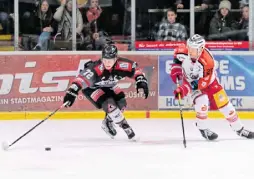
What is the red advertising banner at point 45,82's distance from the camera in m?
7.71

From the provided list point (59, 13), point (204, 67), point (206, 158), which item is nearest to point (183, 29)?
point (59, 13)

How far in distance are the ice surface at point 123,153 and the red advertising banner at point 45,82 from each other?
0.53 metres

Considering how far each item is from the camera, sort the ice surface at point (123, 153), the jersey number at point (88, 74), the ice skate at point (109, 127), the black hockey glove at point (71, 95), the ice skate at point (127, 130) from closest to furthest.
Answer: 1. the ice surface at point (123, 153)
2. the black hockey glove at point (71, 95)
3. the jersey number at point (88, 74)
4. the ice skate at point (127, 130)
5. the ice skate at point (109, 127)

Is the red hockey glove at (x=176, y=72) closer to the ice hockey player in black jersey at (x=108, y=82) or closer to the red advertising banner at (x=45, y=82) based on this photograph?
the ice hockey player in black jersey at (x=108, y=82)

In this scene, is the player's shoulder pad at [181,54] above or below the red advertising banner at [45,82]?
above

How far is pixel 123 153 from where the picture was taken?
5.39m

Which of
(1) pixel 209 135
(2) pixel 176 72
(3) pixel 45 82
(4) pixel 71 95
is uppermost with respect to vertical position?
(2) pixel 176 72

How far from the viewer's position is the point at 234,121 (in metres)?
6.03

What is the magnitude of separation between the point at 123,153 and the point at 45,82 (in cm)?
260

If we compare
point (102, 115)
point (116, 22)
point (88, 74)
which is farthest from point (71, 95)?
point (116, 22)

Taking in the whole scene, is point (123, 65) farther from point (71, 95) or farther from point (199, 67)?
point (199, 67)

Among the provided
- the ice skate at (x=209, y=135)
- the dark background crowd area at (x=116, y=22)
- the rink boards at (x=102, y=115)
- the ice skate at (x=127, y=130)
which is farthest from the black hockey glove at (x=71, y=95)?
the dark background crowd area at (x=116, y=22)

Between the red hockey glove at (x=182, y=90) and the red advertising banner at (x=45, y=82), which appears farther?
the red advertising banner at (x=45, y=82)

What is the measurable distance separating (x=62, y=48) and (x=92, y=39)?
14.4 inches
